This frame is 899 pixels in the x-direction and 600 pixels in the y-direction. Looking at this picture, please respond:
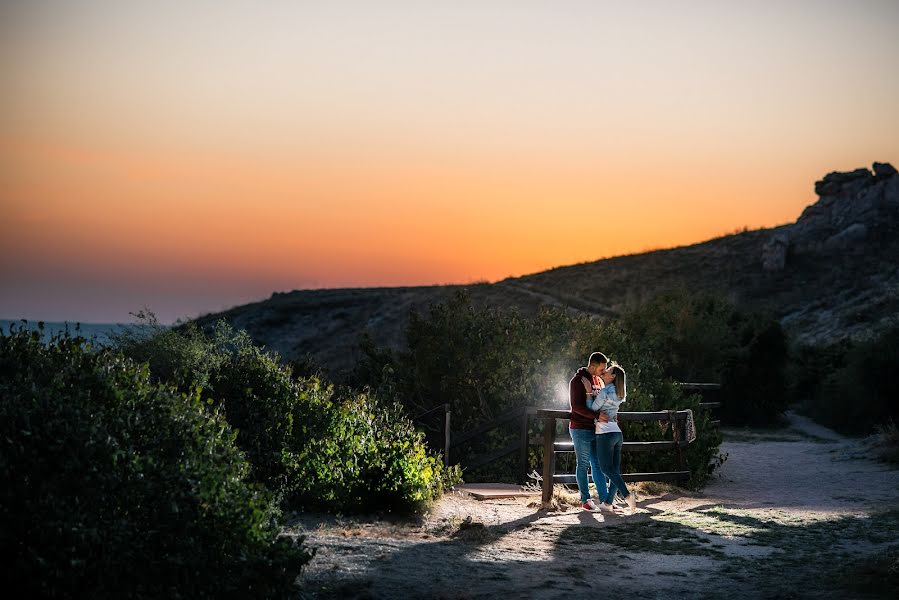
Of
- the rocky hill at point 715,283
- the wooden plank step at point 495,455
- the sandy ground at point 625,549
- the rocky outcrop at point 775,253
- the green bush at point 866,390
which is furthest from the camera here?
the rocky outcrop at point 775,253

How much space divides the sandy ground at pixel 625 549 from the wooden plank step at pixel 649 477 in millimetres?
256

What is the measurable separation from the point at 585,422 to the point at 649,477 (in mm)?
3056

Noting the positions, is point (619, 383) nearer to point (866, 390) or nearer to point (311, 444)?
point (311, 444)

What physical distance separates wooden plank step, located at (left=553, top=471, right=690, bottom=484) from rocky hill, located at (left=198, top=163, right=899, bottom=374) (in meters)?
43.6

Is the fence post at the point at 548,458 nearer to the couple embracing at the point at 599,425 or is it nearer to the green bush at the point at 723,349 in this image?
the couple embracing at the point at 599,425

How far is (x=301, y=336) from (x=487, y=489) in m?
64.6

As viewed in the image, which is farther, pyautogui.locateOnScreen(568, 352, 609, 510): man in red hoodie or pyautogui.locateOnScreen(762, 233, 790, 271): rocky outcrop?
pyautogui.locateOnScreen(762, 233, 790, 271): rocky outcrop

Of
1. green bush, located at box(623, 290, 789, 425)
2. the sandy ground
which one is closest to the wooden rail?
the sandy ground

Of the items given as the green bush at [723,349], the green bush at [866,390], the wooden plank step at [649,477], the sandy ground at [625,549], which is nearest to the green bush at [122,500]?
the sandy ground at [625,549]

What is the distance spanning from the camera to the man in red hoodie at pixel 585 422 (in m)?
12.0

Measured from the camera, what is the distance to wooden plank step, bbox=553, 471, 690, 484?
13211mm

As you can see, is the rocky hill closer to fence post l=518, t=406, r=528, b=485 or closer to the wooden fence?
the wooden fence

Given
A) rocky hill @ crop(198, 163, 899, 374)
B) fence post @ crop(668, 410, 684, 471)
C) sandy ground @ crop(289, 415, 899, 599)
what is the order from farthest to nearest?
rocky hill @ crop(198, 163, 899, 374)
fence post @ crop(668, 410, 684, 471)
sandy ground @ crop(289, 415, 899, 599)

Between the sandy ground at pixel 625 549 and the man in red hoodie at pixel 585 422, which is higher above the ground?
the man in red hoodie at pixel 585 422
